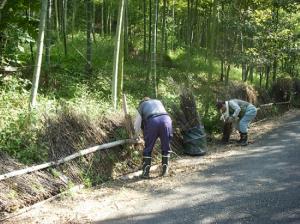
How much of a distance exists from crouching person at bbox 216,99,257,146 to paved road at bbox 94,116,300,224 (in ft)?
5.68

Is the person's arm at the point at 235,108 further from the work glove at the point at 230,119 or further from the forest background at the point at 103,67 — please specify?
the forest background at the point at 103,67

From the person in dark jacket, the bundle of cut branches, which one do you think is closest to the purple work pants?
the person in dark jacket

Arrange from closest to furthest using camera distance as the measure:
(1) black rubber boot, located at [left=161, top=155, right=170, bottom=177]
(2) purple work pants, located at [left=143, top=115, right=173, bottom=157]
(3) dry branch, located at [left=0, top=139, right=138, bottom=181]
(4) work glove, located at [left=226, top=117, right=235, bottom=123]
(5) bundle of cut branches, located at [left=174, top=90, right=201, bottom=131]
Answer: (3) dry branch, located at [left=0, top=139, right=138, bottom=181] < (2) purple work pants, located at [left=143, top=115, right=173, bottom=157] < (1) black rubber boot, located at [left=161, top=155, right=170, bottom=177] < (5) bundle of cut branches, located at [left=174, top=90, right=201, bottom=131] < (4) work glove, located at [left=226, top=117, right=235, bottom=123]

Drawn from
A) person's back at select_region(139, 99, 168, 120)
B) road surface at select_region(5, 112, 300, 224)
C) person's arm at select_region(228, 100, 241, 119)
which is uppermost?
person's back at select_region(139, 99, 168, 120)

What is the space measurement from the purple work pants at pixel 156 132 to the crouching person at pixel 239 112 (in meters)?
2.97

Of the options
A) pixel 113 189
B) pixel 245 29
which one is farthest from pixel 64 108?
pixel 245 29

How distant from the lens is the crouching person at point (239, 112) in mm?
9562

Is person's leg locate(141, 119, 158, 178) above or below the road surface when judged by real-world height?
above

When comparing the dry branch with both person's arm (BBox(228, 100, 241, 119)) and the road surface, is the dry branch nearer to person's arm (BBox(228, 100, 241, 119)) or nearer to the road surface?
the road surface

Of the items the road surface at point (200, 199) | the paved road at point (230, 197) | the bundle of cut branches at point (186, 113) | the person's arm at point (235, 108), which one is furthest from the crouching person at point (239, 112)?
the road surface at point (200, 199)

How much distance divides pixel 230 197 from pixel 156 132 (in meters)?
1.77

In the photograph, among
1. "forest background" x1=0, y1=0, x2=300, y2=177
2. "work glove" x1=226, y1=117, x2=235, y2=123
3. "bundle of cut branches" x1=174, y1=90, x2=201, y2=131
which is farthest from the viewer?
"work glove" x1=226, y1=117, x2=235, y2=123

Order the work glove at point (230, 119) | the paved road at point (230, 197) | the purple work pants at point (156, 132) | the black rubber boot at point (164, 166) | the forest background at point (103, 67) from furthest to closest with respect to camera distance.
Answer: the work glove at point (230, 119), the black rubber boot at point (164, 166), the purple work pants at point (156, 132), the forest background at point (103, 67), the paved road at point (230, 197)

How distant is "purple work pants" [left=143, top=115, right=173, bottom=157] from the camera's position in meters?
6.82
